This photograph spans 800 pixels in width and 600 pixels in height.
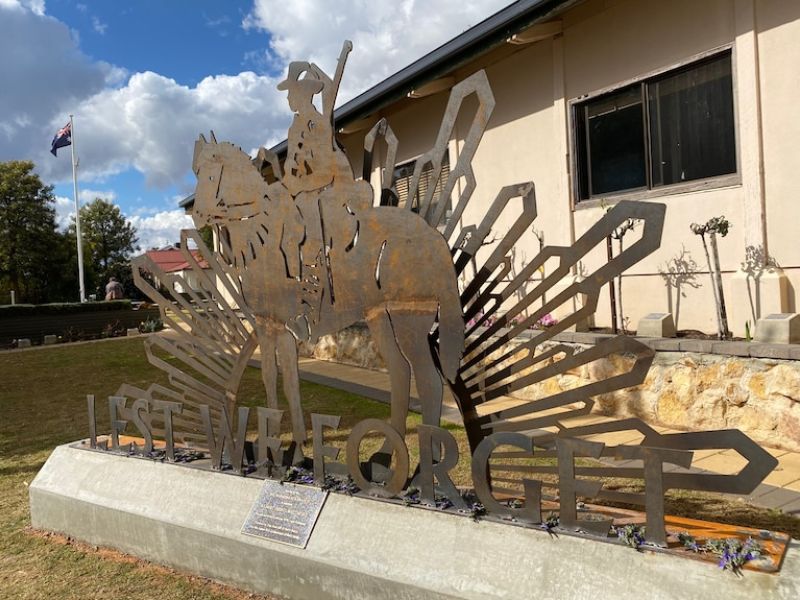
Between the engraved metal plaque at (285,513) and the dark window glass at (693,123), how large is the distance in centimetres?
584

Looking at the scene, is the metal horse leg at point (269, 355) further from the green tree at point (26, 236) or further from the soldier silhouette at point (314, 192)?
the green tree at point (26, 236)

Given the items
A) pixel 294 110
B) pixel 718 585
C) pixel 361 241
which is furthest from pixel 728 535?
pixel 294 110

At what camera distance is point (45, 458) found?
20.4 ft

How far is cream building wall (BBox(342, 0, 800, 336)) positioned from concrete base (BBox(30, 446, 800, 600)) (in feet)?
15.1

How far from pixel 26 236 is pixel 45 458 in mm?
28263

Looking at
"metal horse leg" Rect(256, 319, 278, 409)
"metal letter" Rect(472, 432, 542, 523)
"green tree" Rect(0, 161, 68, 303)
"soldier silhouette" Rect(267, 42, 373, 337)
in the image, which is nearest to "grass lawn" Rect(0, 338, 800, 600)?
"metal horse leg" Rect(256, 319, 278, 409)

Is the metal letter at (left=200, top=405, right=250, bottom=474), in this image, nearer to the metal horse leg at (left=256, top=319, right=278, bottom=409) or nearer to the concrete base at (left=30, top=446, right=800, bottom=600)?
the concrete base at (left=30, top=446, right=800, bottom=600)

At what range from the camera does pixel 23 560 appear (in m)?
4.00

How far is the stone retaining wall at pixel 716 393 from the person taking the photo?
Result: 5.11 metres

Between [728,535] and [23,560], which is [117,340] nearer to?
[23,560]

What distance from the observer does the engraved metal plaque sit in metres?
3.34

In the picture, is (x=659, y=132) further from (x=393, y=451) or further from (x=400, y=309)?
(x=393, y=451)

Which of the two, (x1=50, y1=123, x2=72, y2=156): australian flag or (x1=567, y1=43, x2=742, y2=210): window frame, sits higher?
(x1=50, y1=123, x2=72, y2=156): australian flag

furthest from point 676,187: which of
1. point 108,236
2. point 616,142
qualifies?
point 108,236
